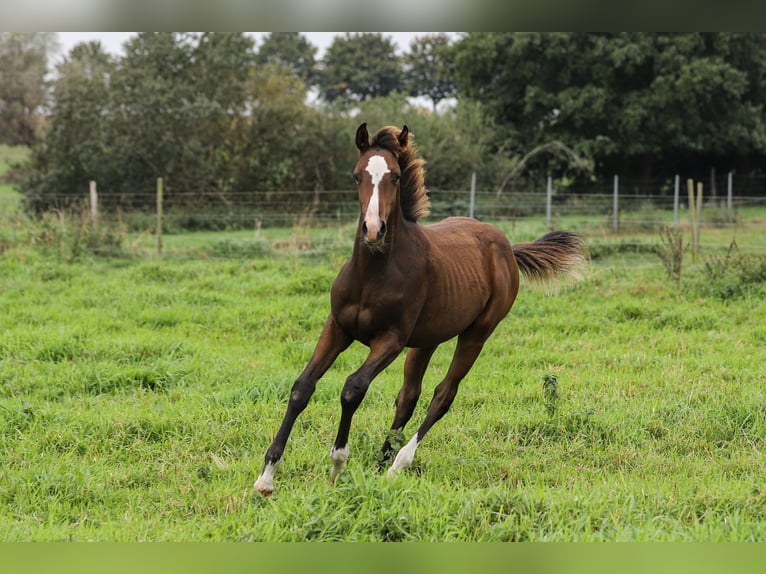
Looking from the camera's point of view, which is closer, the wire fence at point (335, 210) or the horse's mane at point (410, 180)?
the horse's mane at point (410, 180)

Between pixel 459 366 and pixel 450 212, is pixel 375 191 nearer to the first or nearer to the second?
pixel 459 366

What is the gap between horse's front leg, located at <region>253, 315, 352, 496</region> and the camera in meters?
3.87

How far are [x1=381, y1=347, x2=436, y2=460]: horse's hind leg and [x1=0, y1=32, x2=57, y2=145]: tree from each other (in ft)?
100

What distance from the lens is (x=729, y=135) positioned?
89.2 ft

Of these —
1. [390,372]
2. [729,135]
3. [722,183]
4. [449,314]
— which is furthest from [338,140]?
[449,314]

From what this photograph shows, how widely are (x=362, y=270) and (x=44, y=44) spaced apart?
34736 millimetres

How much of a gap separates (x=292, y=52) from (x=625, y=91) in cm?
2465

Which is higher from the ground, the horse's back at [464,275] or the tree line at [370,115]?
the tree line at [370,115]

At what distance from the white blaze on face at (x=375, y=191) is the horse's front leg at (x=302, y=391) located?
85 centimetres

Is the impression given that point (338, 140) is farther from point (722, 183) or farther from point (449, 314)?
point (449, 314)

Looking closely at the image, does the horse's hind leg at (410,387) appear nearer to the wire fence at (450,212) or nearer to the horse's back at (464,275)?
the horse's back at (464,275)

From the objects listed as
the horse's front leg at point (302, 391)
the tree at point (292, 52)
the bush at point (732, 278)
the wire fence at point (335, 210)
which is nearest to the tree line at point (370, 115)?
the wire fence at point (335, 210)

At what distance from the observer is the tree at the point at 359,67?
147 ft

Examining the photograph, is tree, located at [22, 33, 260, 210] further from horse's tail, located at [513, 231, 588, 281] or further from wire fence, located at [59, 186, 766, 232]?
horse's tail, located at [513, 231, 588, 281]
